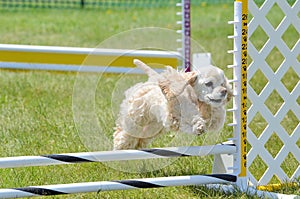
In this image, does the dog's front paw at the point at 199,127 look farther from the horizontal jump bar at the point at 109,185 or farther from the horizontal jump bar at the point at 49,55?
the horizontal jump bar at the point at 49,55

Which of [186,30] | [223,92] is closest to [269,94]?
[223,92]

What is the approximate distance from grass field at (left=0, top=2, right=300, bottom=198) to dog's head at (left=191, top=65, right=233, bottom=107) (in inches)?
8.0

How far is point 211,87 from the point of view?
3227 millimetres

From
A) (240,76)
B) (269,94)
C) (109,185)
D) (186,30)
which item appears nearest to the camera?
(109,185)

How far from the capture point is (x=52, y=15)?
10.0 metres

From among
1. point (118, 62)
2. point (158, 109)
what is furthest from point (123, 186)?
point (118, 62)

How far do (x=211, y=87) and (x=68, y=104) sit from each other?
2.18 m

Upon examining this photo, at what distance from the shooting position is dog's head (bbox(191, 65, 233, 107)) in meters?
3.21

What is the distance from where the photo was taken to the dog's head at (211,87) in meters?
3.21

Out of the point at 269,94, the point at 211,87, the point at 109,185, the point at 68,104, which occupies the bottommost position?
the point at 68,104

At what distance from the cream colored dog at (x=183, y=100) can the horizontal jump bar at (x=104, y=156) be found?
0.10 m

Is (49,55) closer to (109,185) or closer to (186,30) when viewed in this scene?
(186,30)

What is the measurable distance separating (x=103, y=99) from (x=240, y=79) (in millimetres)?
2148

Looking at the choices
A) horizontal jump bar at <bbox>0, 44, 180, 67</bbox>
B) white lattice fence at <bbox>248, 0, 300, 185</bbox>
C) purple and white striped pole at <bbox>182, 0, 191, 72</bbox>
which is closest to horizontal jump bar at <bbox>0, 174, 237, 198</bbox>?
white lattice fence at <bbox>248, 0, 300, 185</bbox>
